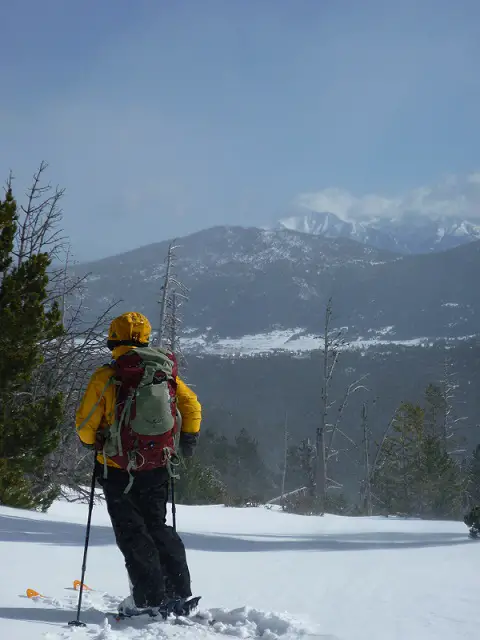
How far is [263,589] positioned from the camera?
223 inches

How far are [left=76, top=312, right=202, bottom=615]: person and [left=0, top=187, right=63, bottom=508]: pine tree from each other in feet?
21.9

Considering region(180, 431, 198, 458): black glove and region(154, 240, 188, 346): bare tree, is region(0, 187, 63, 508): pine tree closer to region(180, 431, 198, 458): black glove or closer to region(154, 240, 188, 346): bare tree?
region(180, 431, 198, 458): black glove

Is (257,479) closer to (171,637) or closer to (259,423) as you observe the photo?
(259,423)

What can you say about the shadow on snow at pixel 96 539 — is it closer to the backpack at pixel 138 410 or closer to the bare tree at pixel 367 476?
the backpack at pixel 138 410

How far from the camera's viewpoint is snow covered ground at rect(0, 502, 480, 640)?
4.08 metres

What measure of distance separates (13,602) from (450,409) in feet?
138

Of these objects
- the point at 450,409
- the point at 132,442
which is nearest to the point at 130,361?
the point at 132,442

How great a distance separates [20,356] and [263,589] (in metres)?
6.44

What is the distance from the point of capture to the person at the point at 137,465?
4.24 m

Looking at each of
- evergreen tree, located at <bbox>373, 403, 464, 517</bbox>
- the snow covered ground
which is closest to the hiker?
the snow covered ground

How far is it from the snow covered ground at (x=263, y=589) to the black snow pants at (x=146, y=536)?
229mm

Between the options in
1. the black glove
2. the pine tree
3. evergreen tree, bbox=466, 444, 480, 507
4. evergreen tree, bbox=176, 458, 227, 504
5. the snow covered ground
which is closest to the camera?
the snow covered ground

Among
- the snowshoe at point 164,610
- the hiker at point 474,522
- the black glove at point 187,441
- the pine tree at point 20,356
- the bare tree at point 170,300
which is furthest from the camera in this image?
the bare tree at point 170,300

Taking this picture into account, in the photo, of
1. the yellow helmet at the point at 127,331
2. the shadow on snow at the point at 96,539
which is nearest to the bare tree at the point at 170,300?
the shadow on snow at the point at 96,539
